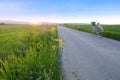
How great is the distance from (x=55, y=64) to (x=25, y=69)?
4.70 ft

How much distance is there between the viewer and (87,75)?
28.1 ft

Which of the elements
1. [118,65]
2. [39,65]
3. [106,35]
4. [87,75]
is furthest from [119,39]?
[39,65]

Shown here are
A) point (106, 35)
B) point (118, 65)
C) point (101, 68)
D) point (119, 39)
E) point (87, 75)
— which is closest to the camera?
point (87, 75)

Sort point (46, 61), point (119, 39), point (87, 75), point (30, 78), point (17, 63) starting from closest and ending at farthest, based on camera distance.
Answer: point (30, 78) → point (17, 63) → point (46, 61) → point (87, 75) → point (119, 39)

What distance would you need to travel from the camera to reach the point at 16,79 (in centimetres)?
644

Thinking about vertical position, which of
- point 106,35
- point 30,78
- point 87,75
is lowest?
point 106,35

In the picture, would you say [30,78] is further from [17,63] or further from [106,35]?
[106,35]

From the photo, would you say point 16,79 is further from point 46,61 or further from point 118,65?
point 118,65

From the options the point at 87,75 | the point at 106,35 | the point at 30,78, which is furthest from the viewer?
the point at 106,35

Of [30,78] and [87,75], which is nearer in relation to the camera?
[30,78]

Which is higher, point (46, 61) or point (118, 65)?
point (46, 61)

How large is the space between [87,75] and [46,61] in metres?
1.66

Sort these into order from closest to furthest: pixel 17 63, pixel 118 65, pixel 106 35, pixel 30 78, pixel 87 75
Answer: pixel 30 78, pixel 17 63, pixel 87 75, pixel 118 65, pixel 106 35

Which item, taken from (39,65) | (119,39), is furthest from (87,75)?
(119,39)
